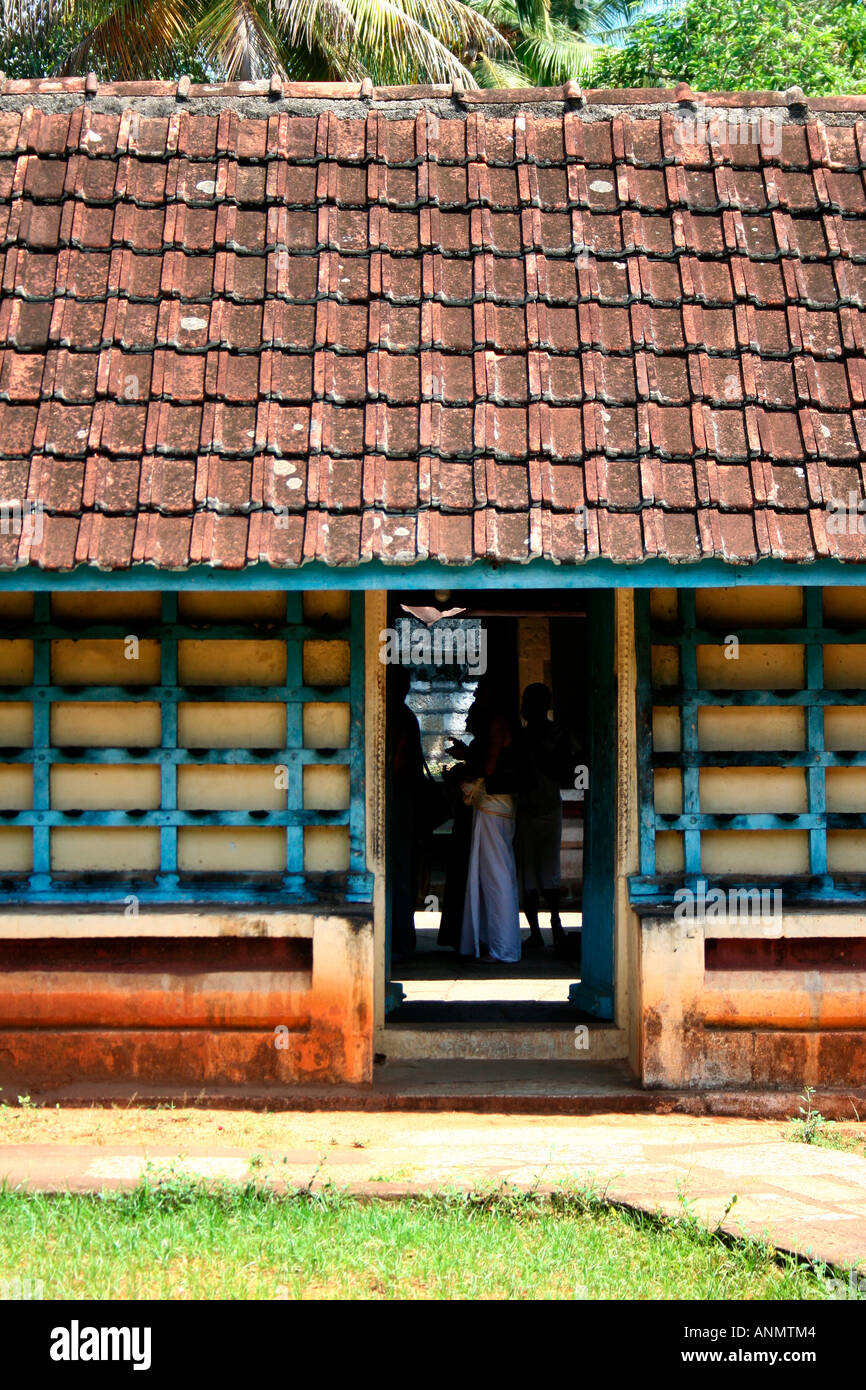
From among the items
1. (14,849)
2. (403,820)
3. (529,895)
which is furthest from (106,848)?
(529,895)

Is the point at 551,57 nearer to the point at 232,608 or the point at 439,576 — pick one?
the point at 232,608

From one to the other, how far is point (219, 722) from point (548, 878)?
418 centimetres

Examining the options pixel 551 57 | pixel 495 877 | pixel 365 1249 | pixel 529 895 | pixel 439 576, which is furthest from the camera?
pixel 551 57

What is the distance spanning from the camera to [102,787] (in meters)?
6.74

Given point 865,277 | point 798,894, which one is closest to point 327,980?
point 798,894

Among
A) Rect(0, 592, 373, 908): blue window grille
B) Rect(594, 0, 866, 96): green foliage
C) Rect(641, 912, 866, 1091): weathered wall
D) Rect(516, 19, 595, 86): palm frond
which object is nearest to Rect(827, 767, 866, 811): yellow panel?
Rect(641, 912, 866, 1091): weathered wall

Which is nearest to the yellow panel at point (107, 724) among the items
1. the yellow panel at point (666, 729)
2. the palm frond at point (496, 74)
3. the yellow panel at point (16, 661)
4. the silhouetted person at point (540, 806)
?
the yellow panel at point (16, 661)

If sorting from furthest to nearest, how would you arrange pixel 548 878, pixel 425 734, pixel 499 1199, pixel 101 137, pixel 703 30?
pixel 425 734 < pixel 703 30 < pixel 548 878 < pixel 101 137 < pixel 499 1199

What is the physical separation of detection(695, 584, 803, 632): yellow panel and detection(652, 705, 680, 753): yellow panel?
0.47 meters

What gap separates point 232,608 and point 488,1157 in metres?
2.83

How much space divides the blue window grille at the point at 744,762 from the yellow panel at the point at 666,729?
29mm

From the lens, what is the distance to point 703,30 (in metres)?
15.1

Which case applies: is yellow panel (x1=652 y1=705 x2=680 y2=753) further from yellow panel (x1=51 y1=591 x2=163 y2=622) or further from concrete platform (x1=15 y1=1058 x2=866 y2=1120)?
yellow panel (x1=51 y1=591 x2=163 y2=622)

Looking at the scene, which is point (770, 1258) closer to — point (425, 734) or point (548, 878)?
point (548, 878)
